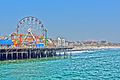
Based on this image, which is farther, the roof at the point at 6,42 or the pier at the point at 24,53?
the roof at the point at 6,42

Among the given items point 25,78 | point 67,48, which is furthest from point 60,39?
point 25,78

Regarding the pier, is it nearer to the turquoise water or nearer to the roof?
the roof

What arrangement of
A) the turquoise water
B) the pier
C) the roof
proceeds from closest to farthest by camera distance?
the turquoise water, the pier, the roof

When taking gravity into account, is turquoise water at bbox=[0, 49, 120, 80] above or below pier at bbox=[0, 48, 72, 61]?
below

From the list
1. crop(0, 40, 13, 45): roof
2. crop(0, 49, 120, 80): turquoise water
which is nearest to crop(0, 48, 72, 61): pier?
crop(0, 40, 13, 45): roof

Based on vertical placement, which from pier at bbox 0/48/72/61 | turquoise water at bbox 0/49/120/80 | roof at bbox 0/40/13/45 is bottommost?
turquoise water at bbox 0/49/120/80

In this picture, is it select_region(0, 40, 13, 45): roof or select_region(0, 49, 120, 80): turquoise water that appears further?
select_region(0, 40, 13, 45): roof

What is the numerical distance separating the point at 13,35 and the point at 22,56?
2760 centimetres

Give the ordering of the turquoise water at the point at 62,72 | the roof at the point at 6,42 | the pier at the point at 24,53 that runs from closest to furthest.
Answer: the turquoise water at the point at 62,72 → the pier at the point at 24,53 → the roof at the point at 6,42

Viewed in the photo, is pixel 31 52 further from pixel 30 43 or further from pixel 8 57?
pixel 30 43

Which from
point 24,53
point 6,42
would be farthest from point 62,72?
point 6,42

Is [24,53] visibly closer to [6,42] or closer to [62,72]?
[6,42]

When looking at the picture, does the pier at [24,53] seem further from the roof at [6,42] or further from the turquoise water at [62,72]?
the turquoise water at [62,72]

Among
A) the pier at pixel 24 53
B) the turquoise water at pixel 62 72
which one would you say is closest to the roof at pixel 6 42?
the pier at pixel 24 53
